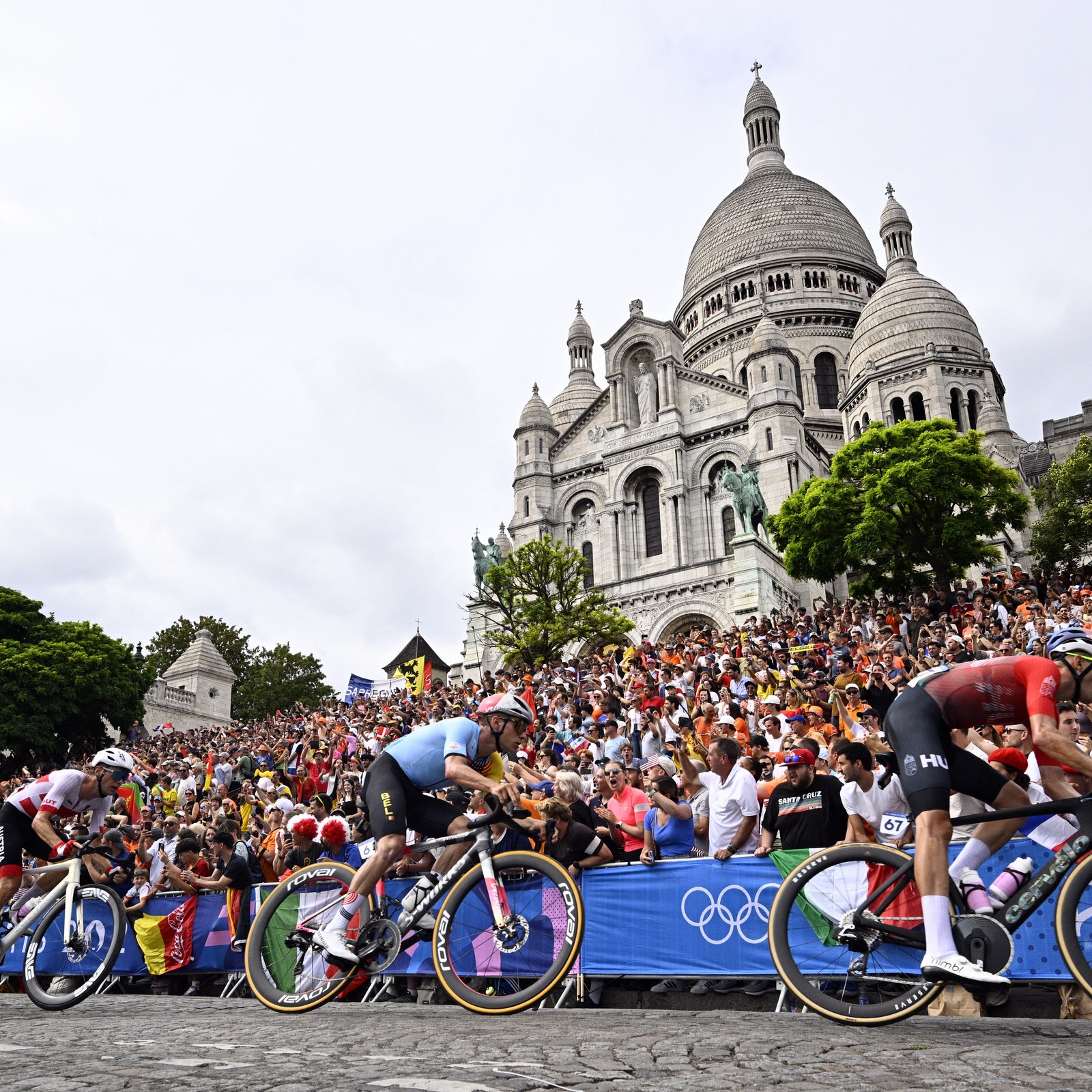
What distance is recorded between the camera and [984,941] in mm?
4520

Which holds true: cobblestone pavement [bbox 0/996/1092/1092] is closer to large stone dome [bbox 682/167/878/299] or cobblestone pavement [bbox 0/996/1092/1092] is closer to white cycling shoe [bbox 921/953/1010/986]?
white cycling shoe [bbox 921/953/1010/986]

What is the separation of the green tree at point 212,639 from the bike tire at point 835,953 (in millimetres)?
61686

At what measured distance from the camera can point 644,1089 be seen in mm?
3387

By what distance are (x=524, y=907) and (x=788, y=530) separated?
31773mm

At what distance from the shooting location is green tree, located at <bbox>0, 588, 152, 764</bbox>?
40.7 m

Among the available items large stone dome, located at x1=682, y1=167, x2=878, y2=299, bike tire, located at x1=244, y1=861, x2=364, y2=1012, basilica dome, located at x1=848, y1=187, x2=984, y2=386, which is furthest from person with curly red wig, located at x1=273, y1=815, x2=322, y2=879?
large stone dome, located at x1=682, y1=167, x2=878, y2=299

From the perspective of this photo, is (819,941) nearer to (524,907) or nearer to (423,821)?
(524,907)

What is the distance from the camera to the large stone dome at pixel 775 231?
236ft

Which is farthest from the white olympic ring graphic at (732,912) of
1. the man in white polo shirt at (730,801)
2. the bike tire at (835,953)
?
the bike tire at (835,953)

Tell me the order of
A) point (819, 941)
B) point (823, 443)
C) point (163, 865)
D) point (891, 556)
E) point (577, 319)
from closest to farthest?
1. point (819, 941)
2. point (163, 865)
3. point (891, 556)
4. point (823, 443)
5. point (577, 319)

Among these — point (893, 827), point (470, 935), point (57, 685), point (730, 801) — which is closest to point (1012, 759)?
point (893, 827)

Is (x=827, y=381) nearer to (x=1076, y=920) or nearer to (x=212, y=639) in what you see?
(x=212, y=639)

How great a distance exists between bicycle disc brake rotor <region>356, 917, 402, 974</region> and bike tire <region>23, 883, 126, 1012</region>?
2.28 metres

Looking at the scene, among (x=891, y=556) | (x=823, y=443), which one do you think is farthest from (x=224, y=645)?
(x=891, y=556)
